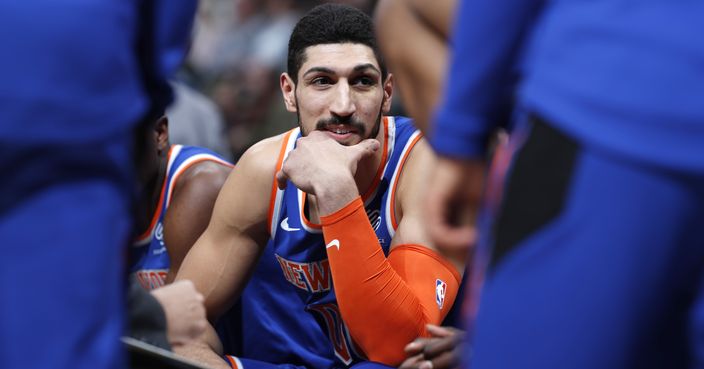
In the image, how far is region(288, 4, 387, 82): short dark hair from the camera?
3398 millimetres

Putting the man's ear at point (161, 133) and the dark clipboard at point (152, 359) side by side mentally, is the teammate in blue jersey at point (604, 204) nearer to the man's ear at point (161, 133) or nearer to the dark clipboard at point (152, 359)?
the dark clipboard at point (152, 359)

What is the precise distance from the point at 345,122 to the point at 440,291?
68 cm

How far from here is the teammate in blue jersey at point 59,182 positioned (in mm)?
1477

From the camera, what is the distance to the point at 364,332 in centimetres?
301

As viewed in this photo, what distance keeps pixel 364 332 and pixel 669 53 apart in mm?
1798

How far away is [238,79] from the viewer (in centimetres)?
852

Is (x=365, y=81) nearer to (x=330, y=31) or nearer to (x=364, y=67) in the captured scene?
(x=364, y=67)

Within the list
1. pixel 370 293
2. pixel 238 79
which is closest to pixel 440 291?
pixel 370 293

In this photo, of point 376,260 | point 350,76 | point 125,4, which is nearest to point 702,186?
point 125,4

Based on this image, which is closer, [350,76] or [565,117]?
[565,117]

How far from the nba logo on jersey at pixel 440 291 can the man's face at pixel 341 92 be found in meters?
0.57

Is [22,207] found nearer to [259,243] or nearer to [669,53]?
[669,53]

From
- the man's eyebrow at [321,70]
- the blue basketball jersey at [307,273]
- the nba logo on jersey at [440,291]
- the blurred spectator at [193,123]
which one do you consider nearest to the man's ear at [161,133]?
the blue basketball jersey at [307,273]

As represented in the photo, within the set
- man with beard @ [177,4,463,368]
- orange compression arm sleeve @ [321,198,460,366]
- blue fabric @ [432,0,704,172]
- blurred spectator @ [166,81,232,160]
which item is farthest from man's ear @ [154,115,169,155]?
blurred spectator @ [166,81,232,160]
